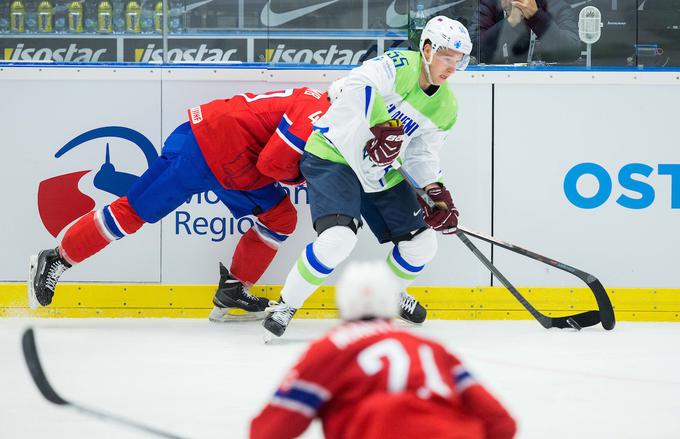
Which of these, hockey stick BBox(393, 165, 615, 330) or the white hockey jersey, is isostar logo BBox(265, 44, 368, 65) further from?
hockey stick BBox(393, 165, 615, 330)

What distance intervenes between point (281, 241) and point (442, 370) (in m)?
2.79

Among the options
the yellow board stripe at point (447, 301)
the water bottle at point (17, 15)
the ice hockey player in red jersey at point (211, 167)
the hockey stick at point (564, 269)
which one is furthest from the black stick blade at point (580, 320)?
the water bottle at point (17, 15)

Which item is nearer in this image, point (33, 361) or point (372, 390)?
point (372, 390)

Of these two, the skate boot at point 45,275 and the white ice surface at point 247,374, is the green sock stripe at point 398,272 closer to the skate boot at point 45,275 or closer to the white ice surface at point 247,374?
the white ice surface at point 247,374

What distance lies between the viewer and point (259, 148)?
414 centimetres

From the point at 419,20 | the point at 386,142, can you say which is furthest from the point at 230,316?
the point at 419,20

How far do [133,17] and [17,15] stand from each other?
0.50m

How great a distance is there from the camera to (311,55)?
456cm

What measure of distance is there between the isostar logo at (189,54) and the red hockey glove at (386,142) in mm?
994

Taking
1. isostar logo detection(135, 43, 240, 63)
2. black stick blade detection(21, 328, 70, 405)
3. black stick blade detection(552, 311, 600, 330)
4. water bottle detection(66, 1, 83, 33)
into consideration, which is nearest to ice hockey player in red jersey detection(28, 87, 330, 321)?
isostar logo detection(135, 43, 240, 63)

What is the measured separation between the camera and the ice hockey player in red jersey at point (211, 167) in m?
4.04

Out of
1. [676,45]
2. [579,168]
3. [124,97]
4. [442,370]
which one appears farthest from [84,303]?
[442,370]

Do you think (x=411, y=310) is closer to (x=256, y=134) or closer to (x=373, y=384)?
(x=256, y=134)

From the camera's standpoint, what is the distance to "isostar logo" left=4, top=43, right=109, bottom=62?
450 centimetres
